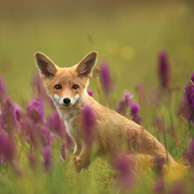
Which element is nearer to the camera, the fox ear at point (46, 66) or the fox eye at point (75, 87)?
the fox eye at point (75, 87)

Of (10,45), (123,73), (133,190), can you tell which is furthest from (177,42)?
(133,190)

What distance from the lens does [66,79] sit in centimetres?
470

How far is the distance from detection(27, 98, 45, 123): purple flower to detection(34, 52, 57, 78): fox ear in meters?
0.54

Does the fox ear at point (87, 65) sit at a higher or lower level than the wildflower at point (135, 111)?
higher

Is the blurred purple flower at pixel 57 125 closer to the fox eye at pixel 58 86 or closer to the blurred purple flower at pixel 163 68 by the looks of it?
the fox eye at pixel 58 86

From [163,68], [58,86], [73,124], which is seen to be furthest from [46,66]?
[163,68]

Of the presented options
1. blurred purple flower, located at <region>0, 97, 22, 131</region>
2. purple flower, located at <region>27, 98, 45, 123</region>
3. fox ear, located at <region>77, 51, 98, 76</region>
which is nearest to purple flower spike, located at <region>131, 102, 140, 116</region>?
fox ear, located at <region>77, 51, 98, 76</region>

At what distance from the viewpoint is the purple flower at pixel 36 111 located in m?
3.79

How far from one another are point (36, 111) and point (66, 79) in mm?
901

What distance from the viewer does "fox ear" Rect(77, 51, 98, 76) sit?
478cm

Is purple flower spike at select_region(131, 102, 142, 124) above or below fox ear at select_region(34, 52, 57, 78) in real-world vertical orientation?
below

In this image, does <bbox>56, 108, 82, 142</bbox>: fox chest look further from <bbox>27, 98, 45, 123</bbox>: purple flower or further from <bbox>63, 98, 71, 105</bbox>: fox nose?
<bbox>27, 98, 45, 123</bbox>: purple flower

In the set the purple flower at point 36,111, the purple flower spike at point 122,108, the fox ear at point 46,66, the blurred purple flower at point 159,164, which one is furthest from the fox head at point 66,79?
the blurred purple flower at point 159,164

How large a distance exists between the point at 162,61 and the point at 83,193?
1972 millimetres
